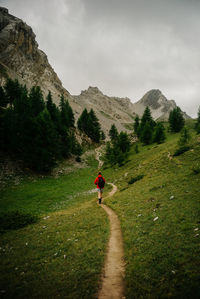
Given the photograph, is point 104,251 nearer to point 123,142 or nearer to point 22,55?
point 123,142

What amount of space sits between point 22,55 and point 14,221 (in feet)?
678

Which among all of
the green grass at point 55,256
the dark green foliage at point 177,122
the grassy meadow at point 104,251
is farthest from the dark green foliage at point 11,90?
the dark green foliage at point 177,122

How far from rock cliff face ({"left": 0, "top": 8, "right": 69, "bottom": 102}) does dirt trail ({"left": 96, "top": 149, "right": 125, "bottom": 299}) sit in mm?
153909

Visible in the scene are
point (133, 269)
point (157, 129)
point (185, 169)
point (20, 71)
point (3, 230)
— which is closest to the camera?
point (133, 269)

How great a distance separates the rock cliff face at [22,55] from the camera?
145 meters

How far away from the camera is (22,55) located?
6280 inches

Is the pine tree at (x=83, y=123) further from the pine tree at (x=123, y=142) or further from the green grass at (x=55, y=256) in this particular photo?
the green grass at (x=55, y=256)

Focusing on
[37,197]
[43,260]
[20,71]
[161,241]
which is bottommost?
[37,197]

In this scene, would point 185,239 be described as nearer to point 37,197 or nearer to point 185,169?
point 185,169

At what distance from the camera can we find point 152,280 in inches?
194

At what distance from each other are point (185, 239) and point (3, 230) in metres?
13.5

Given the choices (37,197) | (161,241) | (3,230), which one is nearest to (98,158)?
(37,197)

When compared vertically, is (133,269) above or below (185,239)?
below

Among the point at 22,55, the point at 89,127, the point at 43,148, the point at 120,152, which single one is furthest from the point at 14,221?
the point at 22,55
